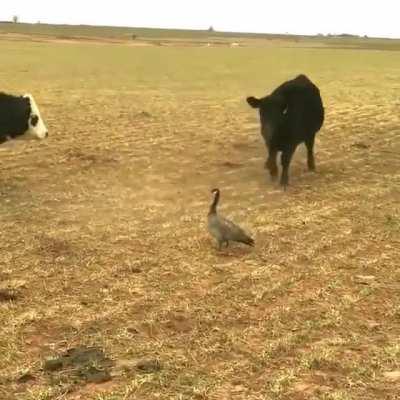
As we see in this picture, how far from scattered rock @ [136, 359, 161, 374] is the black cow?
623cm

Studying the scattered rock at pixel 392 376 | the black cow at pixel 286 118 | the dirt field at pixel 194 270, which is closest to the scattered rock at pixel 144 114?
the dirt field at pixel 194 270

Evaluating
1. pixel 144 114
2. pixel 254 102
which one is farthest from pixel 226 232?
pixel 144 114

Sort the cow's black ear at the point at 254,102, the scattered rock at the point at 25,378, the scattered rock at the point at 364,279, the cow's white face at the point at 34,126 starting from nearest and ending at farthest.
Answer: the scattered rock at the point at 25,378, the scattered rock at the point at 364,279, the cow's black ear at the point at 254,102, the cow's white face at the point at 34,126

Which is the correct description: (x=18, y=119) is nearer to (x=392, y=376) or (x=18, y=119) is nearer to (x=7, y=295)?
(x=7, y=295)

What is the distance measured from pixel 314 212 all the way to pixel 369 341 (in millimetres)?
4112

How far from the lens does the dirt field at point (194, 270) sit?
5027 mm

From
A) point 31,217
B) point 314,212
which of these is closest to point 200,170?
point 314,212

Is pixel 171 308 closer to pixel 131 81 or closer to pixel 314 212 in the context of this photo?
pixel 314 212

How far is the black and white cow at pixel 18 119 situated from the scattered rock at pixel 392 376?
811cm

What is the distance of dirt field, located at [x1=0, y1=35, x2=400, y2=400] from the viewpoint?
503 cm

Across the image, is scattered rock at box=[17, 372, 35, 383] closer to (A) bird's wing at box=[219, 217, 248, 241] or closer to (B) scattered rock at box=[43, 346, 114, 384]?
(B) scattered rock at box=[43, 346, 114, 384]

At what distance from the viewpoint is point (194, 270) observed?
7238 millimetres

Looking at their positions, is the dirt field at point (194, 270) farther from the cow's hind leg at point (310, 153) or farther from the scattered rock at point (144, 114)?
the scattered rock at point (144, 114)

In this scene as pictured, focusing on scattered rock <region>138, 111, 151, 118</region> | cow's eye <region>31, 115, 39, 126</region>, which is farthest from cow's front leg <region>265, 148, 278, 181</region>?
scattered rock <region>138, 111, 151, 118</region>
